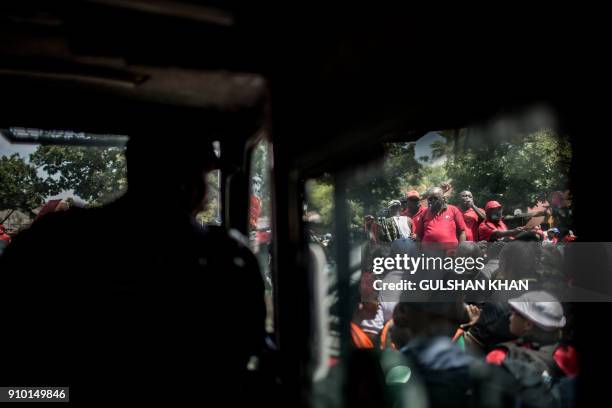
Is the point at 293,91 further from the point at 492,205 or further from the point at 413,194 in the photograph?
the point at 492,205

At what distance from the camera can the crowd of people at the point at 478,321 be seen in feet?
4.66

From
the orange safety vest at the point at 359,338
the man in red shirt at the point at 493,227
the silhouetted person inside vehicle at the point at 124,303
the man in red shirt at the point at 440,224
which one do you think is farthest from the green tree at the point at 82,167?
the man in red shirt at the point at 493,227

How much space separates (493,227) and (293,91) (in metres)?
3.72

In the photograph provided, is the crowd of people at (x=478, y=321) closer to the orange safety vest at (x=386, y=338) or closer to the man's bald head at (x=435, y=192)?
the orange safety vest at (x=386, y=338)

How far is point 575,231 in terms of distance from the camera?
1139 millimetres

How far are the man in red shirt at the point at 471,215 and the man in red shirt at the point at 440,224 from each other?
0.13 m

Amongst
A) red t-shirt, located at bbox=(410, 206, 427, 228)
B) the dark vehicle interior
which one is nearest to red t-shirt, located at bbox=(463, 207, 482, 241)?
red t-shirt, located at bbox=(410, 206, 427, 228)

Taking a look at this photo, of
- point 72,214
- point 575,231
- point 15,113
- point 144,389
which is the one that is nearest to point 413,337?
point 575,231

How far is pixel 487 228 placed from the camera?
4.64m

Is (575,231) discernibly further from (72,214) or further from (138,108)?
(138,108)

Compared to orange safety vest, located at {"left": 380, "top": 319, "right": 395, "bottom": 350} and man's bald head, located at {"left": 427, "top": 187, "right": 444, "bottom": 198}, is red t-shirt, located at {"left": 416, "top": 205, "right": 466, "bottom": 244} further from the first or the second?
orange safety vest, located at {"left": 380, "top": 319, "right": 395, "bottom": 350}

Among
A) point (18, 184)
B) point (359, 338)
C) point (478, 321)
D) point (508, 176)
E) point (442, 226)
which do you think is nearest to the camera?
point (359, 338)

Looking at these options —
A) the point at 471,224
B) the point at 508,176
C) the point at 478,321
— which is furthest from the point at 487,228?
the point at 478,321

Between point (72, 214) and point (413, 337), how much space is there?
1.47 metres
